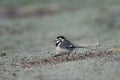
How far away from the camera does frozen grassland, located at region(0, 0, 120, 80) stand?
1152 centimetres

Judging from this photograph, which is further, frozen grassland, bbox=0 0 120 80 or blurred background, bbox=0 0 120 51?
blurred background, bbox=0 0 120 51

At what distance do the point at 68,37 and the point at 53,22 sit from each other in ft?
21.3

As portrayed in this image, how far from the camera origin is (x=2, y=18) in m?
37.2

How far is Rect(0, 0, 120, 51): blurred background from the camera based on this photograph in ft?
82.1

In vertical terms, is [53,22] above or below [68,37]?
above

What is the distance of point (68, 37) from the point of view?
26203mm

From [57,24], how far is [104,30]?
5761mm

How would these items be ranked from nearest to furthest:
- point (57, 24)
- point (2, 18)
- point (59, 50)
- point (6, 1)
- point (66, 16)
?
point (59, 50)
point (57, 24)
point (66, 16)
point (2, 18)
point (6, 1)

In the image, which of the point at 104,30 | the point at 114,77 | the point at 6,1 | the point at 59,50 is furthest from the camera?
the point at 6,1

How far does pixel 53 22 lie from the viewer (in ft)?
107

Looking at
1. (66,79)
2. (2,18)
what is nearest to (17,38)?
(2,18)

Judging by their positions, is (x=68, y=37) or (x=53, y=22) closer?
(x=68, y=37)

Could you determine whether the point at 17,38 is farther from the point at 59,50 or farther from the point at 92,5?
the point at 59,50

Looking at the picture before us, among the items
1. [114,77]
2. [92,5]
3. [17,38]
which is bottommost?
[114,77]
